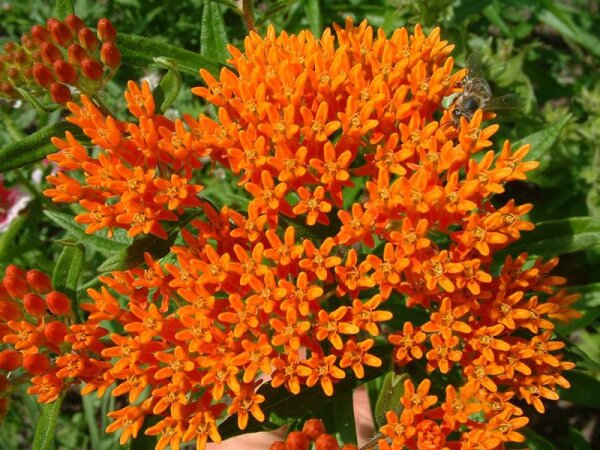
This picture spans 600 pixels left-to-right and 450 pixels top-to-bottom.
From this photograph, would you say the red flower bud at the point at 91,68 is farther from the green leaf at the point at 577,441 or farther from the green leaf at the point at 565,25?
the green leaf at the point at 577,441

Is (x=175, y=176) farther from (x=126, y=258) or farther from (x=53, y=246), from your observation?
(x=53, y=246)

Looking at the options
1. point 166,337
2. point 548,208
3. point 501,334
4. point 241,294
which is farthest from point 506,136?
point 166,337

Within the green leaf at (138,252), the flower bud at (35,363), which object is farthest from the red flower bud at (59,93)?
the flower bud at (35,363)

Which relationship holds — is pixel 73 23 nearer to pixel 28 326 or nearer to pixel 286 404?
pixel 28 326

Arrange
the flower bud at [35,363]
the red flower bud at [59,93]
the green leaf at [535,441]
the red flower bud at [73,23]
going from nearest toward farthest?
the flower bud at [35,363], the red flower bud at [59,93], the red flower bud at [73,23], the green leaf at [535,441]

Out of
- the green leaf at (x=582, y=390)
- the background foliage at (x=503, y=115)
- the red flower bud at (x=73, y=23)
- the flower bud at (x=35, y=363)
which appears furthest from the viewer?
the background foliage at (x=503, y=115)

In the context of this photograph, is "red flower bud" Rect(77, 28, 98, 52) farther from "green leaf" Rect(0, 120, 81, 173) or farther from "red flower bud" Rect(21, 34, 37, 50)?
"green leaf" Rect(0, 120, 81, 173)

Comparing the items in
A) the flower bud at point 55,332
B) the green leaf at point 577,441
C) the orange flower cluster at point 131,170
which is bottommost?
the green leaf at point 577,441

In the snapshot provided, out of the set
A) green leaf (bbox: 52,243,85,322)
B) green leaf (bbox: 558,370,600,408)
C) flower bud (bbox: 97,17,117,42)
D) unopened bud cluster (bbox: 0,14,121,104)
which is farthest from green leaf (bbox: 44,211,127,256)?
green leaf (bbox: 558,370,600,408)
